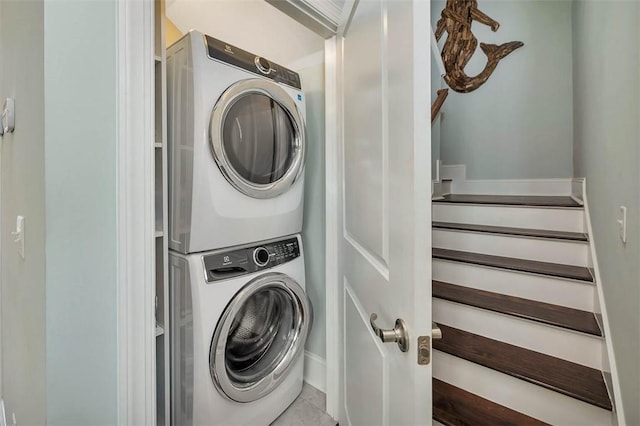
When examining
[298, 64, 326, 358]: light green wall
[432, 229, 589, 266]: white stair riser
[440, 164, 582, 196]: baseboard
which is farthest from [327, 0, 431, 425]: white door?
[440, 164, 582, 196]: baseboard

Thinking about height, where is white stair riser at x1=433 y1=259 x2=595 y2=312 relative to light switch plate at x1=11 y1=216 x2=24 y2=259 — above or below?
below

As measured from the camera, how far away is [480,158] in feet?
9.81

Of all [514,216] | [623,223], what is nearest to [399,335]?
[623,223]

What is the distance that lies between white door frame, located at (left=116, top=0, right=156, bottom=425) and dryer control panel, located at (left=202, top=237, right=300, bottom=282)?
32 cm

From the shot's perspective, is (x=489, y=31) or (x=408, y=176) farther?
(x=489, y=31)

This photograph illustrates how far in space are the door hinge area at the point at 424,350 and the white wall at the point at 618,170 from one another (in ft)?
2.44

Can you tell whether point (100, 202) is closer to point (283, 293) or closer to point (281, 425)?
point (283, 293)

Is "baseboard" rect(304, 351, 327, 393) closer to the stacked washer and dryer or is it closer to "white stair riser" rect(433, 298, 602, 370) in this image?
the stacked washer and dryer

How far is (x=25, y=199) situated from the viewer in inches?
32.8

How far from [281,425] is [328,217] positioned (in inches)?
42.0

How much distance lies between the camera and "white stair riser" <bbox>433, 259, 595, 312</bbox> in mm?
1320

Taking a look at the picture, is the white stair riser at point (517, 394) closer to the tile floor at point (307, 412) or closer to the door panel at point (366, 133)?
the tile floor at point (307, 412)

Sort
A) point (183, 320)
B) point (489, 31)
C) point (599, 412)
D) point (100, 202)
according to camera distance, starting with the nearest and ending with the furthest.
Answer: point (100, 202) < point (599, 412) < point (183, 320) < point (489, 31)

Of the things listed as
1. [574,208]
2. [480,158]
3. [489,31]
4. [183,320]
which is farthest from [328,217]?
[489,31]
